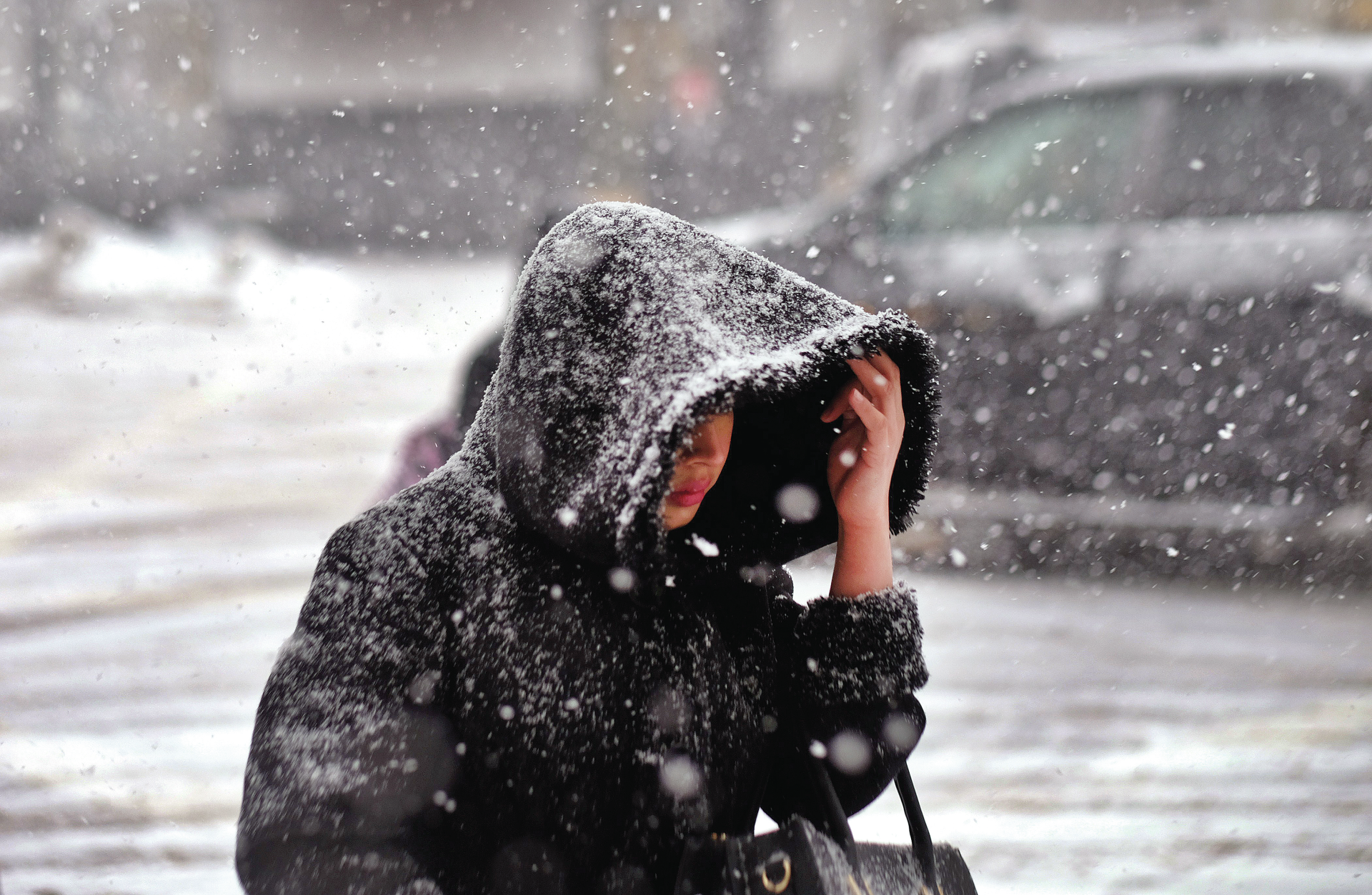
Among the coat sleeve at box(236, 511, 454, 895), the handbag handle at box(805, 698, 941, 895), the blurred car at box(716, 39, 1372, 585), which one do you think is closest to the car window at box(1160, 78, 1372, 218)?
the blurred car at box(716, 39, 1372, 585)

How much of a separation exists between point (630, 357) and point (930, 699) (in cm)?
249

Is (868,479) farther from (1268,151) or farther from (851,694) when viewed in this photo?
(1268,151)

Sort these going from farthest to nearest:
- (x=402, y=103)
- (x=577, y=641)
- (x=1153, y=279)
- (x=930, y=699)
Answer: (x=402, y=103)
(x=1153, y=279)
(x=930, y=699)
(x=577, y=641)

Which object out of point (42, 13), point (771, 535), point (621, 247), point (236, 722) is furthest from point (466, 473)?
point (42, 13)

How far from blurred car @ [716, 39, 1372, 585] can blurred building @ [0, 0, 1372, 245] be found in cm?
901

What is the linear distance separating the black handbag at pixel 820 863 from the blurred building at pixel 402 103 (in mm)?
12257

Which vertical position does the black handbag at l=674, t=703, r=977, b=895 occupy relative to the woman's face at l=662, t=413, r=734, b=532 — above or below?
below

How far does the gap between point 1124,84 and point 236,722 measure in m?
3.67

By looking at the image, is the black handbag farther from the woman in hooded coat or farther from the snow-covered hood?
the snow-covered hood

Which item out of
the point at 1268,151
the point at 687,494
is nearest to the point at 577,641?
the point at 687,494

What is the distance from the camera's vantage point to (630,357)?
112 centimetres

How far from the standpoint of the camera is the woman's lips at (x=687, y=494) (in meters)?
1.21

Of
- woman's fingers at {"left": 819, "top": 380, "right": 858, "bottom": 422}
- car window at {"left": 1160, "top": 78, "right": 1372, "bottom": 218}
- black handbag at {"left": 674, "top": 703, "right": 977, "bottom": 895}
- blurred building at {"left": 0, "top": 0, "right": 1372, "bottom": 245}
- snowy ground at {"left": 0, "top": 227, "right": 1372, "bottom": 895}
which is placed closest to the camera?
black handbag at {"left": 674, "top": 703, "right": 977, "bottom": 895}

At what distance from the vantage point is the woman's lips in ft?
3.98
